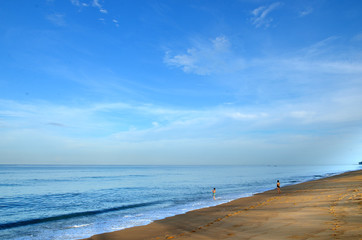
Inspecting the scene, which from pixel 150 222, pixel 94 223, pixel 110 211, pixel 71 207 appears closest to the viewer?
pixel 150 222

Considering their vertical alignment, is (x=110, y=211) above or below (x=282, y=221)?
below

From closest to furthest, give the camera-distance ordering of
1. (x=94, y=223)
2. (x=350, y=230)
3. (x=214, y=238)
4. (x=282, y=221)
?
1. (x=350, y=230)
2. (x=214, y=238)
3. (x=282, y=221)
4. (x=94, y=223)

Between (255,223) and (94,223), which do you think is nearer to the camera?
(255,223)

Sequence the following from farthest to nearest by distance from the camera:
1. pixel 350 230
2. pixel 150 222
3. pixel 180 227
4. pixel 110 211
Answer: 1. pixel 110 211
2. pixel 150 222
3. pixel 180 227
4. pixel 350 230

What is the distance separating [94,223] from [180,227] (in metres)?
7.23

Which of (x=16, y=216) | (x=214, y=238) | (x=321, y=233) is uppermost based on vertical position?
(x=321, y=233)

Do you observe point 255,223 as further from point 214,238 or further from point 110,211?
point 110,211

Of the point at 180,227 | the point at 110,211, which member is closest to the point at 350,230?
the point at 180,227

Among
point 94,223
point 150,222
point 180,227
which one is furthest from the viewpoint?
point 94,223

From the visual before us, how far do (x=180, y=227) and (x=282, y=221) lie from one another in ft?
18.2

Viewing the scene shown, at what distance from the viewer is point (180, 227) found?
45.2ft

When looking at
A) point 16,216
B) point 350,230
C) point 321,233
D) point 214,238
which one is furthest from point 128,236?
point 16,216

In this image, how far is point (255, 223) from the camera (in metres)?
12.8

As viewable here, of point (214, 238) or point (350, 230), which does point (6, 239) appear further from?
point (350, 230)
